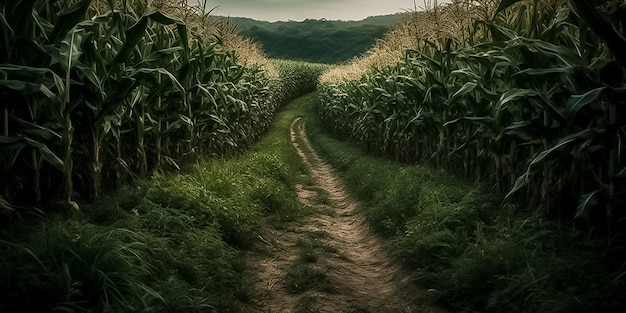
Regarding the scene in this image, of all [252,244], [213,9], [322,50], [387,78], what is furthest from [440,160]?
[322,50]

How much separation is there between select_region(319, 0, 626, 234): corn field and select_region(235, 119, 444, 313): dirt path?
4.90 ft

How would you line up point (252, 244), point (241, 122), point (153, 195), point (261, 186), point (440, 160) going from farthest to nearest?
point (241, 122), point (440, 160), point (261, 186), point (252, 244), point (153, 195)

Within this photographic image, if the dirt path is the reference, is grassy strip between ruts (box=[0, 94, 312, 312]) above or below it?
above

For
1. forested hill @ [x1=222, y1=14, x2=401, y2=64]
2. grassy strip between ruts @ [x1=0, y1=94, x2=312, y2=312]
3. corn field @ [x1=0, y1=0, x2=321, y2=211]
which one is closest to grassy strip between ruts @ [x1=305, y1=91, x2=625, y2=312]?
grassy strip between ruts @ [x1=0, y1=94, x2=312, y2=312]

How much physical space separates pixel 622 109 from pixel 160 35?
5.44 m

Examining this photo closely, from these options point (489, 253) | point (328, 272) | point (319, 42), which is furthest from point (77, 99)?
point (319, 42)

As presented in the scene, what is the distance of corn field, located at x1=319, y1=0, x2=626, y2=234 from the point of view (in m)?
3.87

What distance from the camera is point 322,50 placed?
127812 mm

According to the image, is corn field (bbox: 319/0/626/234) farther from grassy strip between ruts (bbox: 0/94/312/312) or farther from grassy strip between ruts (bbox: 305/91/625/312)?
grassy strip between ruts (bbox: 0/94/312/312)

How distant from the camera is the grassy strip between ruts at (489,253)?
11.4ft

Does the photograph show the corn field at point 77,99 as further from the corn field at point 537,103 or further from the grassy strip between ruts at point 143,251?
the corn field at point 537,103

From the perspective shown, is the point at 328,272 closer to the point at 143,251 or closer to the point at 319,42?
the point at 143,251

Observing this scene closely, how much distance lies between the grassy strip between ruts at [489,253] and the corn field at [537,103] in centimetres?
35

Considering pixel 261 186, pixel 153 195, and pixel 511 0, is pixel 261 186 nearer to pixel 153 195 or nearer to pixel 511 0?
pixel 153 195
